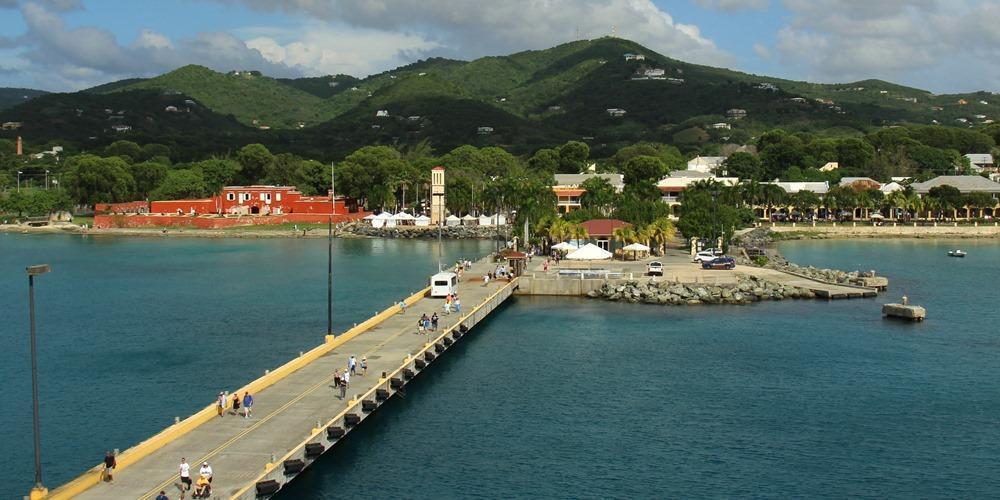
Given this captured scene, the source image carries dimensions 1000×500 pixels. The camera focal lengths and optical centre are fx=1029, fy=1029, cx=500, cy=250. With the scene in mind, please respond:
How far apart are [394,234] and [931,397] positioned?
10705cm

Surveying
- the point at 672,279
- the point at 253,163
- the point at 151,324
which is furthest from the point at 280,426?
the point at 253,163

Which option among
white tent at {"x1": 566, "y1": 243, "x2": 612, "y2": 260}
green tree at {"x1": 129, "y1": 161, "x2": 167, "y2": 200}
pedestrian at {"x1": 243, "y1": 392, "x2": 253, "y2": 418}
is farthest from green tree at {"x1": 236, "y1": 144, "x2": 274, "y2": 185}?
pedestrian at {"x1": 243, "y1": 392, "x2": 253, "y2": 418}

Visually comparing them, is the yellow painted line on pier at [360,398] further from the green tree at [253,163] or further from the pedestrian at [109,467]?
the green tree at [253,163]

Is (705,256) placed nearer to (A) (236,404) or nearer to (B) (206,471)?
(A) (236,404)

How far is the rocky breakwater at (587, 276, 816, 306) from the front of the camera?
75.4 meters

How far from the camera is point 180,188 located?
18112 centimetres

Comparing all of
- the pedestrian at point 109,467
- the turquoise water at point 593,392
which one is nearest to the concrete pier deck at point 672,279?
the turquoise water at point 593,392

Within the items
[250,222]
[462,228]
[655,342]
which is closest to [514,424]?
[655,342]

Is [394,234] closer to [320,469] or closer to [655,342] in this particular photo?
[655,342]

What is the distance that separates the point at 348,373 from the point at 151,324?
28.8 metres

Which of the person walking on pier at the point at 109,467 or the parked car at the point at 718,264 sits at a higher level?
the parked car at the point at 718,264

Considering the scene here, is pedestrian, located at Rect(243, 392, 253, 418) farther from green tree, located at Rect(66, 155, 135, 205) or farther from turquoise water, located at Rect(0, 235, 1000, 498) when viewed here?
green tree, located at Rect(66, 155, 135, 205)

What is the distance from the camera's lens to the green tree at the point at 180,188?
593 feet

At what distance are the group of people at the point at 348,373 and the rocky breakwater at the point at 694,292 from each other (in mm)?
31308
